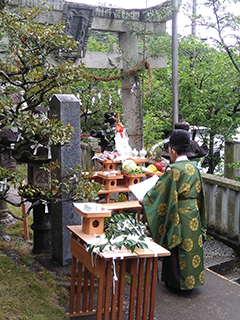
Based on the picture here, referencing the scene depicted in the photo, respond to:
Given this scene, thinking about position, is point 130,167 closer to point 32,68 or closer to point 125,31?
point 32,68

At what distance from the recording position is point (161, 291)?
4.76m

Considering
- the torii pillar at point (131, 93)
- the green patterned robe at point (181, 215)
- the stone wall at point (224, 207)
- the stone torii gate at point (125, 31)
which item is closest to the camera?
the green patterned robe at point (181, 215)

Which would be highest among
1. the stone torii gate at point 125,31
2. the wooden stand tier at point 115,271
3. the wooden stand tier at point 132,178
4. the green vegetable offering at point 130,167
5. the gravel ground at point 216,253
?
the stone torii gate at point 125,31

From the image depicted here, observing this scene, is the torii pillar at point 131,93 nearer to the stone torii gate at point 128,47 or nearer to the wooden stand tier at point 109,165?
the stone torii gate at point 128,47

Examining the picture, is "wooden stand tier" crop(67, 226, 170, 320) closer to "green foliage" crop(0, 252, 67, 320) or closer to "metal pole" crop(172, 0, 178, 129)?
"green foliage" crop(0, 252, 67, 320)

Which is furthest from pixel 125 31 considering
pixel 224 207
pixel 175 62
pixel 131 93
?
pixel 224 207

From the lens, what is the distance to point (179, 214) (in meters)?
4.56

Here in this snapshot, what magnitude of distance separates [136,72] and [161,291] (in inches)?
186

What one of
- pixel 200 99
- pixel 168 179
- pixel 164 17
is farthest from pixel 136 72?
pixel 168 179

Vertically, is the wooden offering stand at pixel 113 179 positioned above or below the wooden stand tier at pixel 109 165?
below

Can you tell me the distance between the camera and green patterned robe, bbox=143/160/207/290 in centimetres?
446

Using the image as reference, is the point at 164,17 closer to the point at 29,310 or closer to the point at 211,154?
the point at 211,154

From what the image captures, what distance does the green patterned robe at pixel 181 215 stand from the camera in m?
4.46

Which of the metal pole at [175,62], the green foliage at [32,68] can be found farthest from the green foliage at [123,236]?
the metal pole at [175,62]
